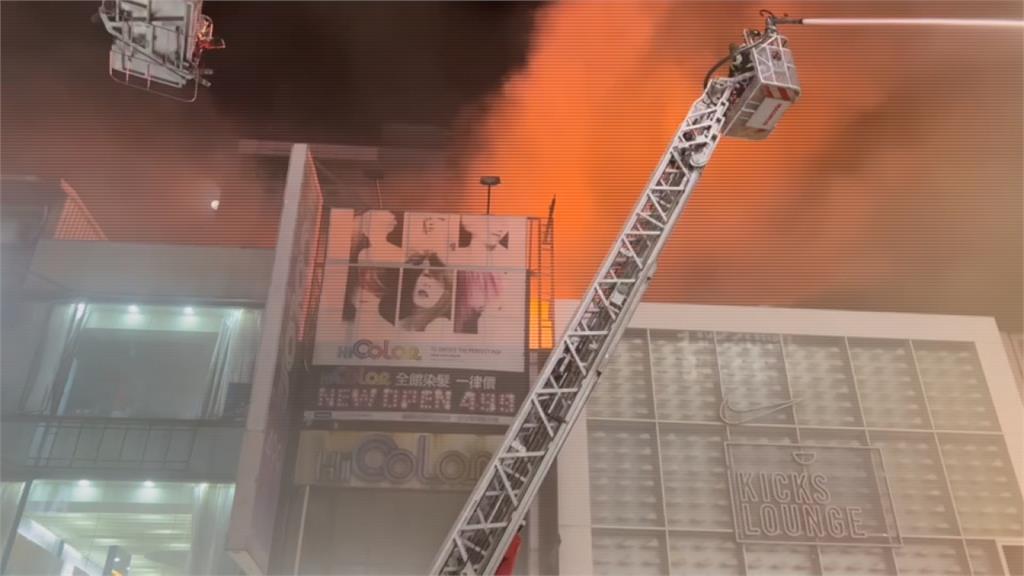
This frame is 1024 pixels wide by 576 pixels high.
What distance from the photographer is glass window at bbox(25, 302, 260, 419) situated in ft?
31.4

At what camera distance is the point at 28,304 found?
33.0 feet

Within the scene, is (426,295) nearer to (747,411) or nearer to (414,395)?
(414,395)

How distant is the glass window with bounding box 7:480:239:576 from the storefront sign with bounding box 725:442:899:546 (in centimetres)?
692

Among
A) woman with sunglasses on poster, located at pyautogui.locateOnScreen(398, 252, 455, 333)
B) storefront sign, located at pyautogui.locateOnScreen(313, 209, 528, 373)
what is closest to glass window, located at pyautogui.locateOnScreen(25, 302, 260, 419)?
storefront sign, located at pyautogui.locateOnScreen(313, 209, 528, 373)

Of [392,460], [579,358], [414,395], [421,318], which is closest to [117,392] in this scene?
[392,460]

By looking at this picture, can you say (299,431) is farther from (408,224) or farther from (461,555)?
(461,555)

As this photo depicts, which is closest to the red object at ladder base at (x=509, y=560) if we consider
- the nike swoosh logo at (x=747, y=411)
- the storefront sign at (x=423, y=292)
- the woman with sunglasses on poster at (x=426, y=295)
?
the storefront sign at (x=423, y=292)

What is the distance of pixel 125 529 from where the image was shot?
31.4ft

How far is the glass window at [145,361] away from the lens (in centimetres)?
958

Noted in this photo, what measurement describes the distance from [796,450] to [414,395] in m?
5.49

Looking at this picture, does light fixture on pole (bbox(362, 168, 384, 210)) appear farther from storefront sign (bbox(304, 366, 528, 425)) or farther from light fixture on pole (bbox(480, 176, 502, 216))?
storefront sign (bbox(304, 366, 528, 425))

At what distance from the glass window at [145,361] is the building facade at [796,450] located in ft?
16.2

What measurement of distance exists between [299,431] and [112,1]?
5723 millimetres

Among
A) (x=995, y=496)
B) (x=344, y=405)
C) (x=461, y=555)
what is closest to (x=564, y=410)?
(x=461, y=555)
